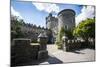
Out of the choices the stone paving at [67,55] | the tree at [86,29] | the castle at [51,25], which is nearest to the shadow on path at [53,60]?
the stone paving at [67,55]

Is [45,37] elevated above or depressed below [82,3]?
below

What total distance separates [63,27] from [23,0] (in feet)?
2.40

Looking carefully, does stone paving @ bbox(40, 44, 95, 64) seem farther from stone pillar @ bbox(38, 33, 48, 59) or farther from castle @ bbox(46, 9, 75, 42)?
castle @ bbox(46, 9, 75, 42)

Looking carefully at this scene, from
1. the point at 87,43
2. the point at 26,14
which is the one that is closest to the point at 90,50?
the point at 87,43

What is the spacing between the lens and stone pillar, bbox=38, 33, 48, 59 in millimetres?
2619

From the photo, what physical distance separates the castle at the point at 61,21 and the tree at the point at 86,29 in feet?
0.51

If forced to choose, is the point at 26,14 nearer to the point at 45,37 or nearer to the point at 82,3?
the point at 45,37

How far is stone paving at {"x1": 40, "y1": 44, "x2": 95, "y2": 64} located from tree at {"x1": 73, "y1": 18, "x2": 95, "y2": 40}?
0.23 meters

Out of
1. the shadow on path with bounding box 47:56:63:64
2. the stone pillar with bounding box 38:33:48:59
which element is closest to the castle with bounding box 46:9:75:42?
the stone pillar with bounding box 38:33:48:59

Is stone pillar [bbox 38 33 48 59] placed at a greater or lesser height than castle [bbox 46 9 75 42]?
lesser

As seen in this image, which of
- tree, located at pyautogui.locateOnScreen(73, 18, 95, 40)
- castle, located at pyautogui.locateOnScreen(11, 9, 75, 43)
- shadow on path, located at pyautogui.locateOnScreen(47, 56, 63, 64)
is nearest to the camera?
castle, located at pyautogui.locateOnScreen(11, 9, 75, 43)

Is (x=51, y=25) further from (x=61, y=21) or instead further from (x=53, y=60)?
(x=53, y=60)
